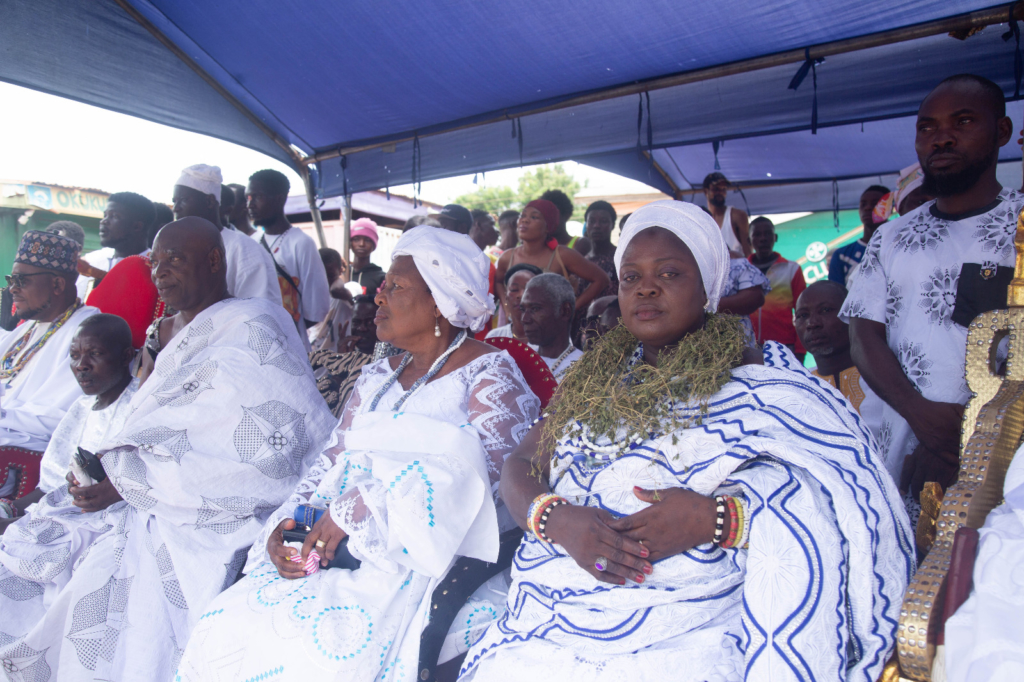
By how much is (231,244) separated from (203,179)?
596mm

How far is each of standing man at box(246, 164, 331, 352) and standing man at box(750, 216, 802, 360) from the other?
11.4ft

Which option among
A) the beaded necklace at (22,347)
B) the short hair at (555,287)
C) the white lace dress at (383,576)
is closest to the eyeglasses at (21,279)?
the beaded necklace at (22,347)

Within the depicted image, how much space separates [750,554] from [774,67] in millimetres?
3407

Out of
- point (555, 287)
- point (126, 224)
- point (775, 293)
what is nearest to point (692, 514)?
point (555, 287)

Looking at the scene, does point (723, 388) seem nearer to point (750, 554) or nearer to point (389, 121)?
point (750, 554)

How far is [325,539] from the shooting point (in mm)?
2396

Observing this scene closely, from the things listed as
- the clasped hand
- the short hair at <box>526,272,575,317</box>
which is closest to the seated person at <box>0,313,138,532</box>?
the short hair at <box>526,272,575,317</box>

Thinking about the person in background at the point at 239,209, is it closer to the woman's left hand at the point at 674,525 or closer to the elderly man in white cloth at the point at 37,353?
the elderly man in white cloth at the point at 37,353

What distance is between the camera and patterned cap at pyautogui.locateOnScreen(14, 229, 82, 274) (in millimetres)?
4309

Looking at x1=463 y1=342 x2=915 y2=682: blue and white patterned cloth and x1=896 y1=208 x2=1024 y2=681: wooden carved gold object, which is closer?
x1=896 y1=208 x2=1024 y2=681: wooden carved gold object

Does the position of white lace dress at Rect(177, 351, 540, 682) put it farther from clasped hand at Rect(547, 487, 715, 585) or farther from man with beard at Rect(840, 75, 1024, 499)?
man with beard at Rect(840, 75, 1024, 499)

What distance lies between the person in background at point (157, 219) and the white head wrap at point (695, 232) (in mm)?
4217

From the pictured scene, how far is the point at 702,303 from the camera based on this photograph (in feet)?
7.03

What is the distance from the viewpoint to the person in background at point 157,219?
17.5 feet
